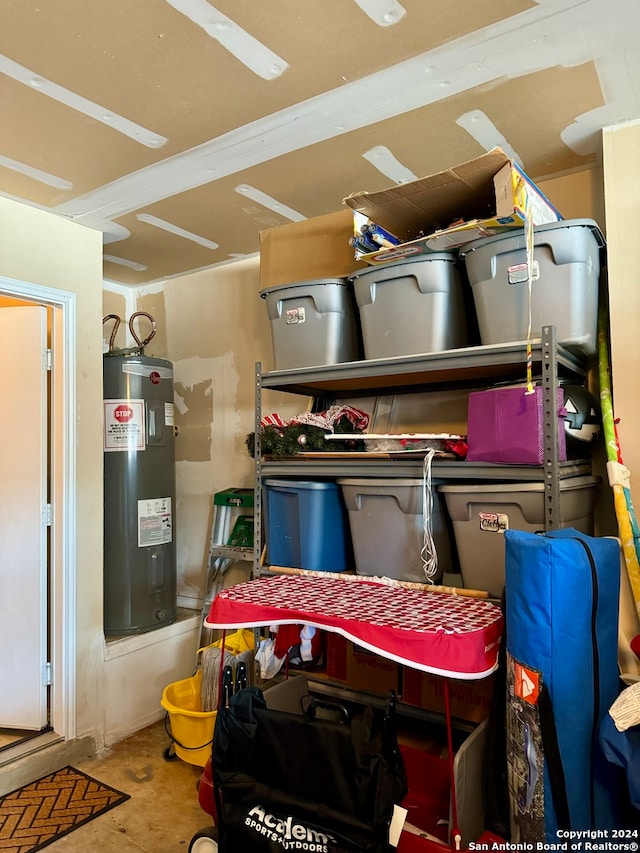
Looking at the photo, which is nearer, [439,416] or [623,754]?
[623,754]

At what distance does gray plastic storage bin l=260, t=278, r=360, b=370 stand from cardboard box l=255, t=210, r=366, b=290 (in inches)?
3.3

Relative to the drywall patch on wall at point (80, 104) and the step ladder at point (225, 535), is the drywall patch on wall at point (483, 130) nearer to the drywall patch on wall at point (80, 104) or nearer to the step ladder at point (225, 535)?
the drywall patch on wall at point (80, 104)

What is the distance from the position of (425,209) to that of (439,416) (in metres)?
0.88

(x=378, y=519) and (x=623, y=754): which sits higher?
(x=378, y=519)

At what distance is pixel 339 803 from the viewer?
146cm

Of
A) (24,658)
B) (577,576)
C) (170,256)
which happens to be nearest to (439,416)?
(577,576)

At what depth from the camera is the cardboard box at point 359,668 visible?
2224 mm

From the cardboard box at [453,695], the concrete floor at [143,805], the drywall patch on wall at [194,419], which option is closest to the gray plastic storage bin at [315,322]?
the cardboard box at [453,695]

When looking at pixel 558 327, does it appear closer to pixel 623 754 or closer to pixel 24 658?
pixel 623 754

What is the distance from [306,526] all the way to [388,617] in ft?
2.30

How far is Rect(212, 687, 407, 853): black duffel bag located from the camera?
1420 mm

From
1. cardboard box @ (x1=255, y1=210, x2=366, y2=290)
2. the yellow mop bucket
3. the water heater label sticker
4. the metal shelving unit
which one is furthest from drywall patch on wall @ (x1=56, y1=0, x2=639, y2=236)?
the yellow mop bucket

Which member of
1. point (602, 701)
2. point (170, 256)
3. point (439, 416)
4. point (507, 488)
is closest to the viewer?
point (602, 701)

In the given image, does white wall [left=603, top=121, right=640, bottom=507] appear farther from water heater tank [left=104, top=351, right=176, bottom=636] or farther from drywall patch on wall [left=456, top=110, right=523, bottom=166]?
water heater tank [left=104, top=351, right=176, bottom=636]
